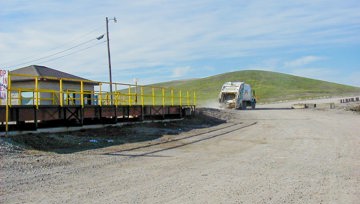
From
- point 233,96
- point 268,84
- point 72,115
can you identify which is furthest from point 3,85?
point 268,84

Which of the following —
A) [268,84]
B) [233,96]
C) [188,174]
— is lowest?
[188,174]

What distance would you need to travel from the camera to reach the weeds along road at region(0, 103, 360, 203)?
754 centimetres

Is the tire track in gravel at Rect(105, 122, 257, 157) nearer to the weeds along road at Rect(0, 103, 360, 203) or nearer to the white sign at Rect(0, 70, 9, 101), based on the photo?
the weeds along road at Rect(0, 103, 360, 203)

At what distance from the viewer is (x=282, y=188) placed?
8195 millimetres

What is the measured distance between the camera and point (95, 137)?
1684 cm

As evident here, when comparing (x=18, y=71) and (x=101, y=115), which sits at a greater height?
(x=18, y=71)

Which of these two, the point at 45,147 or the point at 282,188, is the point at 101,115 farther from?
the point at 282,188

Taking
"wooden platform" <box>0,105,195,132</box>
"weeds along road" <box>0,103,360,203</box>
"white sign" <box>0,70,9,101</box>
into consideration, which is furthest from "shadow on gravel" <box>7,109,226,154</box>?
"white sign" <box>0,70,9,101</box>

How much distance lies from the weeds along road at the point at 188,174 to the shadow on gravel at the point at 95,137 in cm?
108

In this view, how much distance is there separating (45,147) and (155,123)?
10.3 metres

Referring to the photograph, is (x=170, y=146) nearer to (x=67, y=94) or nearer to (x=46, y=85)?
(x=67, y=94)

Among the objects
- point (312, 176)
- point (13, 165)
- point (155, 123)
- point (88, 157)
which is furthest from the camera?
point (155, 123)

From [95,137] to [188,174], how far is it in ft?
26.2

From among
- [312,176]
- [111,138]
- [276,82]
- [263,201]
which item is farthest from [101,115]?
[276,82]
